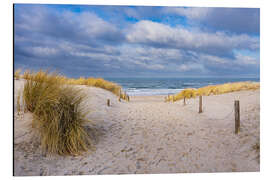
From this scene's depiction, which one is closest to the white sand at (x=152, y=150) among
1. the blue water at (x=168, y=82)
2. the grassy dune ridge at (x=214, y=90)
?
the blue water at (x=168, y=82)

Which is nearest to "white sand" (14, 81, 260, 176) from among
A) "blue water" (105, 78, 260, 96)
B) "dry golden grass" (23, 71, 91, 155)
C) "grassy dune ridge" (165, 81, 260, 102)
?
"dry golden grass" (23, 71, 91, 155)

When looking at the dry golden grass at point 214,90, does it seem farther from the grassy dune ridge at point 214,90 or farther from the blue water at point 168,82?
the blue water at point 168,82

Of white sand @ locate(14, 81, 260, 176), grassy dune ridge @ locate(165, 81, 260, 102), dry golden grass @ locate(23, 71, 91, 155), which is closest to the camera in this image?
white sand @ locate(14, 81, 260, 176)

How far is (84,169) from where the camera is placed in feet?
8.79

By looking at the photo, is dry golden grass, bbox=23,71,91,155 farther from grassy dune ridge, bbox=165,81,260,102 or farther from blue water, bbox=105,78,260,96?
grassy dune ridge, bbox=165,81,260,102

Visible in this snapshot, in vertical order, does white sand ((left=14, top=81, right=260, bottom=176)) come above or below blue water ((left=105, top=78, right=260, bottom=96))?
below

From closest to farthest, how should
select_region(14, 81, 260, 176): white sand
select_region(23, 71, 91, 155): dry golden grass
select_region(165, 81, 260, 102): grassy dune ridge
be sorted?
select_region(14, 81, 260, 176): white sand → select_region(23, 71, 91, 155): dry golden grass → select_region(165, 81, 260, 102): grassy dune ridge

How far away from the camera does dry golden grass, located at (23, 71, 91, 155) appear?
108 inches

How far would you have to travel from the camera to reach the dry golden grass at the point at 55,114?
2746mm

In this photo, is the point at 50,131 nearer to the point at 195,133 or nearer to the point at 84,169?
the point at 84,169

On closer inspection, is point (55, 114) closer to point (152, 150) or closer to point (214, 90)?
point (152, 150)

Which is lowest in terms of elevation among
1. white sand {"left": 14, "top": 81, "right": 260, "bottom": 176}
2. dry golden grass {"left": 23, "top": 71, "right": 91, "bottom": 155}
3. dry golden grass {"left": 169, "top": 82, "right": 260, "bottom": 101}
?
white sand {"left": 14, "top": 81, "right": 260, "bottom": 176}

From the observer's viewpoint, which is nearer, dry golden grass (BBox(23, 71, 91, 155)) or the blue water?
dry golden grass (BBox(23, 71, 91, 155))
